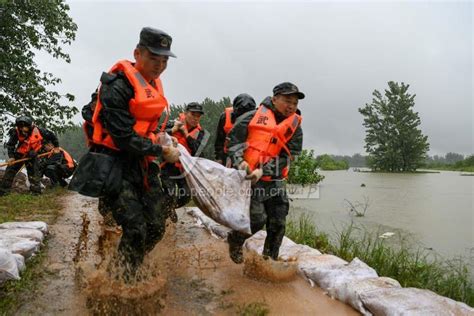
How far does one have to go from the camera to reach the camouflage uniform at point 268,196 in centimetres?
331

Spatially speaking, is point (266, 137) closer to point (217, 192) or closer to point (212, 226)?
point (217, 192)

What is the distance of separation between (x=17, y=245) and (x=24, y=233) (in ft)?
1.75

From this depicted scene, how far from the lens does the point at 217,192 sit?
286 centimetres

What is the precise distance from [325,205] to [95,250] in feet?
17.9

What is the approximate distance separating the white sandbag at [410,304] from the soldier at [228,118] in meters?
2.51

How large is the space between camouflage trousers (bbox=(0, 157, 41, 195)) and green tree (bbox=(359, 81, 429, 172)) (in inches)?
877

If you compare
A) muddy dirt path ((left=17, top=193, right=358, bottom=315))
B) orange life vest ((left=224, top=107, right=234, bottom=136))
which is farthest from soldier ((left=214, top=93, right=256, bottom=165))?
muddy dirt path ((left=17, top=193, right=358, bottom=315))

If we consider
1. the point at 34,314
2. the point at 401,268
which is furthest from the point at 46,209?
the point at 401,268

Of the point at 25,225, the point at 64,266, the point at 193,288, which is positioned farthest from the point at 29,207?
the point at 193,288

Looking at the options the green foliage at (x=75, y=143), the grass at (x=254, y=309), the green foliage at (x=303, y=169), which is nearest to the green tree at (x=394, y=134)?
the green foliage at (x=303, y=169)

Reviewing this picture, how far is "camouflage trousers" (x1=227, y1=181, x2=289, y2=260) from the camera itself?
332cm

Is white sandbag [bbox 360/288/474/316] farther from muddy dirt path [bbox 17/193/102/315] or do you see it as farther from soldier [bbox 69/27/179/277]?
muddy dirt path [bbox 17/193/102/315]

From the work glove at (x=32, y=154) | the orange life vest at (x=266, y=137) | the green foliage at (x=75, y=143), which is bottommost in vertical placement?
the work glove at (x=32, y=154)

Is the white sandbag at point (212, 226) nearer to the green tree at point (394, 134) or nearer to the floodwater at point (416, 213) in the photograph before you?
the floodwater at point (416, 213)
